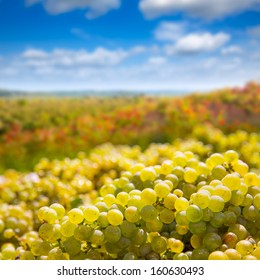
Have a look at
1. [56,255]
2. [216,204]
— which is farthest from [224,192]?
[56,255]

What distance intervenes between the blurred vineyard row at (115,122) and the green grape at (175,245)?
7.45 ft

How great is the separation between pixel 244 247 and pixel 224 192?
0.09 m

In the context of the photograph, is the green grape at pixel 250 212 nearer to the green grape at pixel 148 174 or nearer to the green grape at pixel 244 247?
the green grape at pixel 244 247

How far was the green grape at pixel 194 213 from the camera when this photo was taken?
624mm

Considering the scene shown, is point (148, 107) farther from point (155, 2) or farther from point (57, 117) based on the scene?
point (155, 2)

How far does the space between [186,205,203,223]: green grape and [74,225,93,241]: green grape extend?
14cm

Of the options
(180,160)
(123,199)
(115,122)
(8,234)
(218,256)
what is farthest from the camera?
(115,122)

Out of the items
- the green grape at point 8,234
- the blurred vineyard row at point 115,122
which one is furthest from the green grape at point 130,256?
the blurred vineyard row at point 115,122

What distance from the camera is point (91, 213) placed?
644 millimetres

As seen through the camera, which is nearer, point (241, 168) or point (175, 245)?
point (175, 245)

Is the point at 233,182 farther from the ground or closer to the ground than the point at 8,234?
farther from the ground

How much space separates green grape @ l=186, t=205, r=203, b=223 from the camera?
2.05 ft

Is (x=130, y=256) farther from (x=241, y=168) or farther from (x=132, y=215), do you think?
(x=241, y=168)
